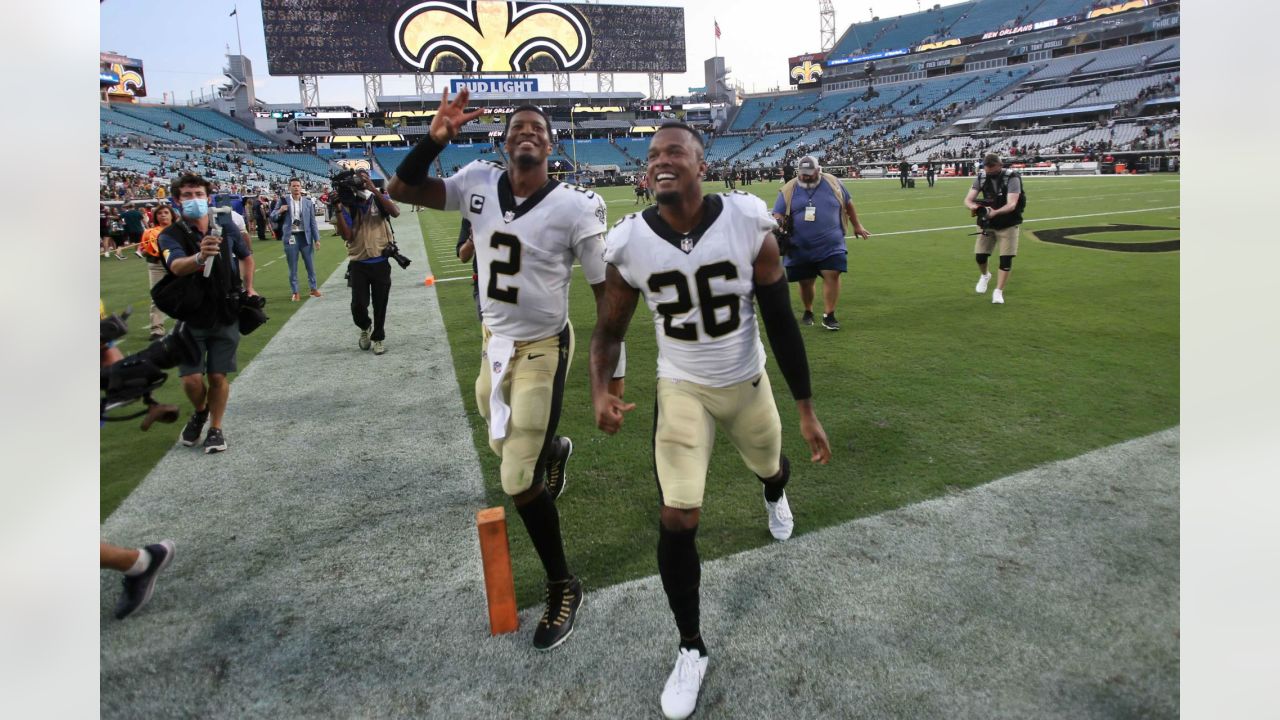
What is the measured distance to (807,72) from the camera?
89.4 metres

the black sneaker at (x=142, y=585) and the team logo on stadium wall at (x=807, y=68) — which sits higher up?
the team logo on stadium wall at (x=807, y=68)

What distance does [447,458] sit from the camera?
17.6ft

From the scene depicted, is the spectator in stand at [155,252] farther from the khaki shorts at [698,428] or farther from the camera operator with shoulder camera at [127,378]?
the khaki shorts at [698,428]

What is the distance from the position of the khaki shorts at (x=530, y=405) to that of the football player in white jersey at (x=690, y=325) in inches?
18.0

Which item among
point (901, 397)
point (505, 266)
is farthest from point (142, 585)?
point (901, 397)

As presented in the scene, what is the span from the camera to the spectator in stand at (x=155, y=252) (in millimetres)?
8219

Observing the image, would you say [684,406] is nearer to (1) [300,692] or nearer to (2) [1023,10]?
(1) [300,692]

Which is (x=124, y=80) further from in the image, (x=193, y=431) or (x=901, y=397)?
(x=901, y=397)

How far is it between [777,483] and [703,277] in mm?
1325

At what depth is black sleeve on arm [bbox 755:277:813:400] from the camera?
3064mm

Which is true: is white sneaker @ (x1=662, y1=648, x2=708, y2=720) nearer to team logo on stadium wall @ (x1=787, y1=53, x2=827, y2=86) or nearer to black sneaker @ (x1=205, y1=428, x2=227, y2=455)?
black sneaker @ (x1=205, y1=428, x2=227, y2=455)

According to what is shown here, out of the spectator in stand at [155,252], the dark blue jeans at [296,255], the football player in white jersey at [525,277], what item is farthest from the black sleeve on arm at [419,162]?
the dark blue jeans at [296,255]

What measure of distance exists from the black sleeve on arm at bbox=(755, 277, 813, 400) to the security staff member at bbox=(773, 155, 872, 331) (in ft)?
18.3

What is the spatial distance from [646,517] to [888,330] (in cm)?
526
